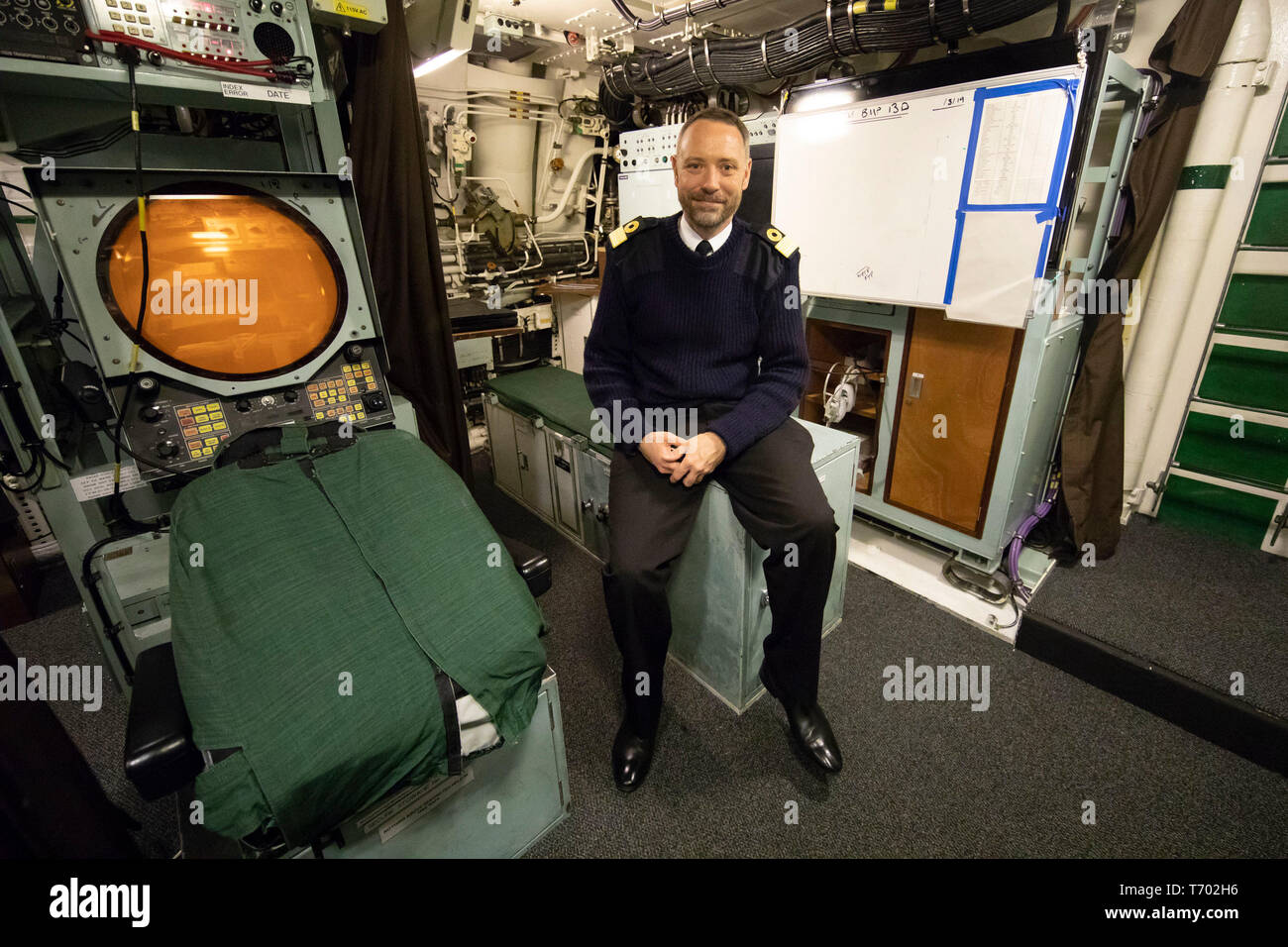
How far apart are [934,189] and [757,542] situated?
1.56 meters

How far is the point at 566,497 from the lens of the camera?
2.81 metres

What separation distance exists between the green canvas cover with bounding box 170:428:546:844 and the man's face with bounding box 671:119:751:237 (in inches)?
42.3

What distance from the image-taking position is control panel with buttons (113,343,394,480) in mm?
1331

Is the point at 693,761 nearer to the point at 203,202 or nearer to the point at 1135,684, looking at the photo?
the point at 1135,684

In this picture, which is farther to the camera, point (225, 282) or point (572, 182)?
point (572, 182)

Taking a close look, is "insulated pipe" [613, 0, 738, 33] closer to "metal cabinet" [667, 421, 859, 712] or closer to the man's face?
the man's face

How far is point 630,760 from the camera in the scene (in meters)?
1.66

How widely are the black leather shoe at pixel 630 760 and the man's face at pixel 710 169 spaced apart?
1543mm

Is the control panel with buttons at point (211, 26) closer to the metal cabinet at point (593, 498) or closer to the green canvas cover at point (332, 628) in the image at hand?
the green canvas cover at point (332, 628)

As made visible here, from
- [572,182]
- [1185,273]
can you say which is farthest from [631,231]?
[572,182]

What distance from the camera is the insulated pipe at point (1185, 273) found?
2.13 meters

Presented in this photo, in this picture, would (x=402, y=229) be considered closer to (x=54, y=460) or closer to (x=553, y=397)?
(x=553, y=397)

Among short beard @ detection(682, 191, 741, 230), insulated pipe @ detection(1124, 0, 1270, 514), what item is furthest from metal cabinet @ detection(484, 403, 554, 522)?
insulated pipe @ detection(1124, 0, 1270, 514)

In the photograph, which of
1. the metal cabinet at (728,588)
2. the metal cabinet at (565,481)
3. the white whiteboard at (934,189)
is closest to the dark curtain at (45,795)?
the metal cabinet at (728,588)
